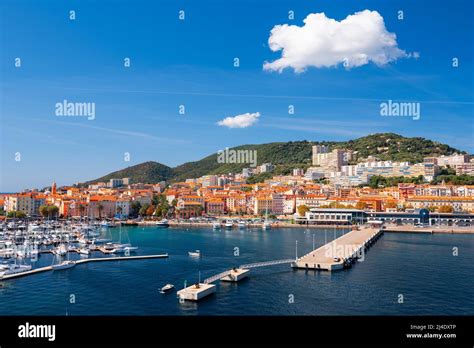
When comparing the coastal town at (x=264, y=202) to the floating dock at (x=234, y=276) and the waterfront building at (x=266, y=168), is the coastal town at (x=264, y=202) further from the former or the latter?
the floating dock at (x=234, y=276)

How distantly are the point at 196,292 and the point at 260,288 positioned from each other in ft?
6.23

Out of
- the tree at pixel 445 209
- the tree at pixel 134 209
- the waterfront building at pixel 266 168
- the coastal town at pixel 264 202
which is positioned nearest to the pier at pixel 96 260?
the coastal town at pixel 264 202

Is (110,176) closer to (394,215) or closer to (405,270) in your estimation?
(394,215)

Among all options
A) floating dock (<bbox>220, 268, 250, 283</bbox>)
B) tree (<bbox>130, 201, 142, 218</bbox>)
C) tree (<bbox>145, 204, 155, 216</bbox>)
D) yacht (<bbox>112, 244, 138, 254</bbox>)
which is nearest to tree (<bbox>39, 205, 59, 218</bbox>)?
tree (<bbox>130, 201, 142, 218</bbox>)

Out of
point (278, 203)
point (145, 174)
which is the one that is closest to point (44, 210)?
point (278, 203)

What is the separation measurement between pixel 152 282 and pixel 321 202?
26.7 metres

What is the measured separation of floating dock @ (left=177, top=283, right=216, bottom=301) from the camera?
10008mm

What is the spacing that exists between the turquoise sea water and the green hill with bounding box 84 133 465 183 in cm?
4606

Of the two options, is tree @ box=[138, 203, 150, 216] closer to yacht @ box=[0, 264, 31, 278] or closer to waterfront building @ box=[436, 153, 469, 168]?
yacht @ box=[0, 264, 31, 278]

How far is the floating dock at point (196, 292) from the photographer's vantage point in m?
10.0

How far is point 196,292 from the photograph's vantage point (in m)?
10.0

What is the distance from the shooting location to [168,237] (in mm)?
24234

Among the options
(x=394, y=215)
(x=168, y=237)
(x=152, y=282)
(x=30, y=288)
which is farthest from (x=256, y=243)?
(x=394, y=215)
